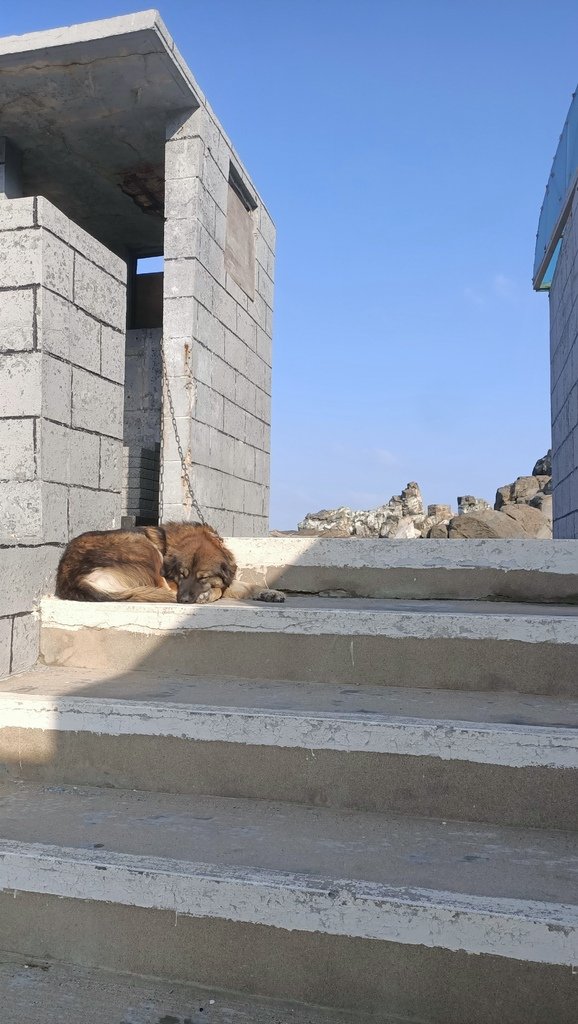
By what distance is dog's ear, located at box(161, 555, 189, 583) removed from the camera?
3.85 meters

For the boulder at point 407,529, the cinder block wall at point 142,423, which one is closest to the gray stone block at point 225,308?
the cinder block wall at point 142,423

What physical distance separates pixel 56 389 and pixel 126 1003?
9.09 feet

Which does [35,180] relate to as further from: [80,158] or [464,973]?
[464,973]

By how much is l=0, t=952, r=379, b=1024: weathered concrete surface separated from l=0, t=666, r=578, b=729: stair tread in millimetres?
852

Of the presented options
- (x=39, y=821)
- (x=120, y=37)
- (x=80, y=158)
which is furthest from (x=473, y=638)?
(x=80, y=158)

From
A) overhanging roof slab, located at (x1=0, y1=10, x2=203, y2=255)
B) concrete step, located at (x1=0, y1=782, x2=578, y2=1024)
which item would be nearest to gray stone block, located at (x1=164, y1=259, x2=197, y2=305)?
overhanging roof slab, located at (x1=0, y1=10, x2=203, y2=255)

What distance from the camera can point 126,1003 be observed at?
1.67 meters

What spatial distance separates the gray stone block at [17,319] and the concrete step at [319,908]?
2.32m

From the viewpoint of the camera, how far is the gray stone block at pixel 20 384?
341cm

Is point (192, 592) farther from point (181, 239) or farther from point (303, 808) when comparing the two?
point (181, 239)

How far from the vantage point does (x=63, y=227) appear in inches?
142

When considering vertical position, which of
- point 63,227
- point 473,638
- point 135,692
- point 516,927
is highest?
point 63,227

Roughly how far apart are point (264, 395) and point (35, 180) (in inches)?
166

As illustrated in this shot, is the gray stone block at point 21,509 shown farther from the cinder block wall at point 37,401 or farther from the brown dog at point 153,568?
the brown dog at point 153,568
